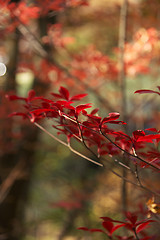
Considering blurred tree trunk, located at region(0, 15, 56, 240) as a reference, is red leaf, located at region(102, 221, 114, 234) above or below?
below

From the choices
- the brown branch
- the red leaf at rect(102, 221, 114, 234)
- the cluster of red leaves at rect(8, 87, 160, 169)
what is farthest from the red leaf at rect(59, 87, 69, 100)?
the brown branch

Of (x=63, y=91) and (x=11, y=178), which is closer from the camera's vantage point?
(x=63, y=91)

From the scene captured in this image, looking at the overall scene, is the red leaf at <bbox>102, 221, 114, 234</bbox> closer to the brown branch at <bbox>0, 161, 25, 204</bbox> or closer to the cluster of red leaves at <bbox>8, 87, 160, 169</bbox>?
the cluster of red leaves at <bbox>8, 87, 160, 169</bbox>

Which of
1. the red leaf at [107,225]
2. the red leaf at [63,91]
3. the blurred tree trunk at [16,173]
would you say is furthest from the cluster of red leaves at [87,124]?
the blurred tree trunk at [16,173]

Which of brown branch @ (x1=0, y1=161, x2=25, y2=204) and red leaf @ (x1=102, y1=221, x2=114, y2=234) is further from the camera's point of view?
brown branch @ (x1=0, y1=161, x2=25, y2=204)

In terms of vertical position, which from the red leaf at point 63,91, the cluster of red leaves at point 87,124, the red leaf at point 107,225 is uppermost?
the red leaf at point 63,91

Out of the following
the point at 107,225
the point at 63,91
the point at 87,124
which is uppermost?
the point at 63,91

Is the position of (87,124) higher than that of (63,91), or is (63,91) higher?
(63,91)

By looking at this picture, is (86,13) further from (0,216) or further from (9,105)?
(0,216)

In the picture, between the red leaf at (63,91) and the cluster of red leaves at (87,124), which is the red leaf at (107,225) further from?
the red leaf at (63,91)

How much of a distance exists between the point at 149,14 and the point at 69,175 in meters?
3.24

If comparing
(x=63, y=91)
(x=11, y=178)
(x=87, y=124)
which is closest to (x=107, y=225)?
(x=87, y=124)

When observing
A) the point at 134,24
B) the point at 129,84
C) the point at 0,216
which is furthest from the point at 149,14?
the point at 129,84

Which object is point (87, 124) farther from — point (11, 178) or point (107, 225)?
point (11, 178)
